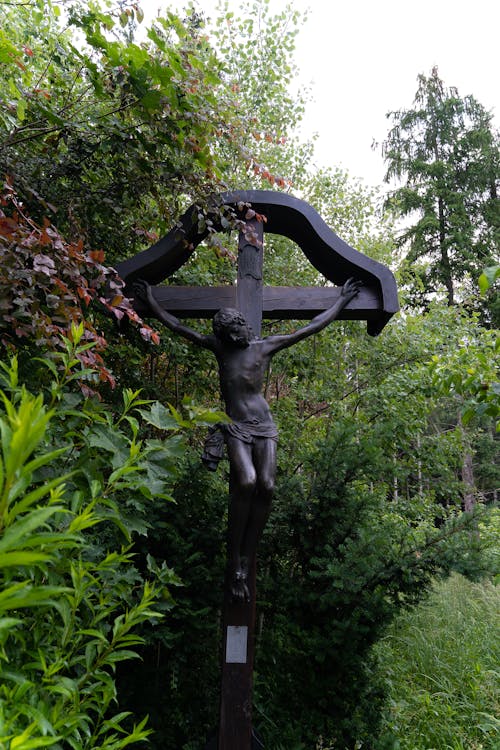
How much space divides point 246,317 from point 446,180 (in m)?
14.8

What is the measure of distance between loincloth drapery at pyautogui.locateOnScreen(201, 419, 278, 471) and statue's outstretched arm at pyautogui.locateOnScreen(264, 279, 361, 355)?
0.46 metres

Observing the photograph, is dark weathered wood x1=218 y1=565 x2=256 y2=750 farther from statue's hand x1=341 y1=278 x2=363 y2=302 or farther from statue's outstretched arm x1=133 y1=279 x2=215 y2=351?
statue's hand x1=341 y1=278 x2=363 y2=302

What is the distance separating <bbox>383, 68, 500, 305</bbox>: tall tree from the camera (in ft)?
50.6

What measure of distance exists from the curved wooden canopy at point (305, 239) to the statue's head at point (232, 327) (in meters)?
0.53

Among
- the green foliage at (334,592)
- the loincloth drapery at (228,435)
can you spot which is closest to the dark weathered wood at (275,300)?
the loincloth drapery at (228,435)

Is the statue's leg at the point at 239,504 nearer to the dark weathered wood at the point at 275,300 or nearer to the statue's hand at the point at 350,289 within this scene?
the dark weathered wood at the point at 275,300

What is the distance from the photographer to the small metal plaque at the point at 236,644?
106 inches

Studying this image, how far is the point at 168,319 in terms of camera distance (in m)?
3.22

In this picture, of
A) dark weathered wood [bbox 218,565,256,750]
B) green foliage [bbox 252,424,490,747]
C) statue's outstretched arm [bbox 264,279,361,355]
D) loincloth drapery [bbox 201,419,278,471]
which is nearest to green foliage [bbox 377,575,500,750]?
green foliage [bbox 252,424,490,747]

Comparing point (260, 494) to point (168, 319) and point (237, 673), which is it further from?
point (168, 319)

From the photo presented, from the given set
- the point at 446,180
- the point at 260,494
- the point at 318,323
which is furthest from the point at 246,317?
the point at 446,180

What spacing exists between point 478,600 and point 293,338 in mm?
5188

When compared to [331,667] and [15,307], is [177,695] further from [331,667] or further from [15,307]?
[15,307]

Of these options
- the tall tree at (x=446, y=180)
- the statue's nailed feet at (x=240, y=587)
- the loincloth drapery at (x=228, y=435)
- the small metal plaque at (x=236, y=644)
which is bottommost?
the small metal plaque at (x=236, y=644)
